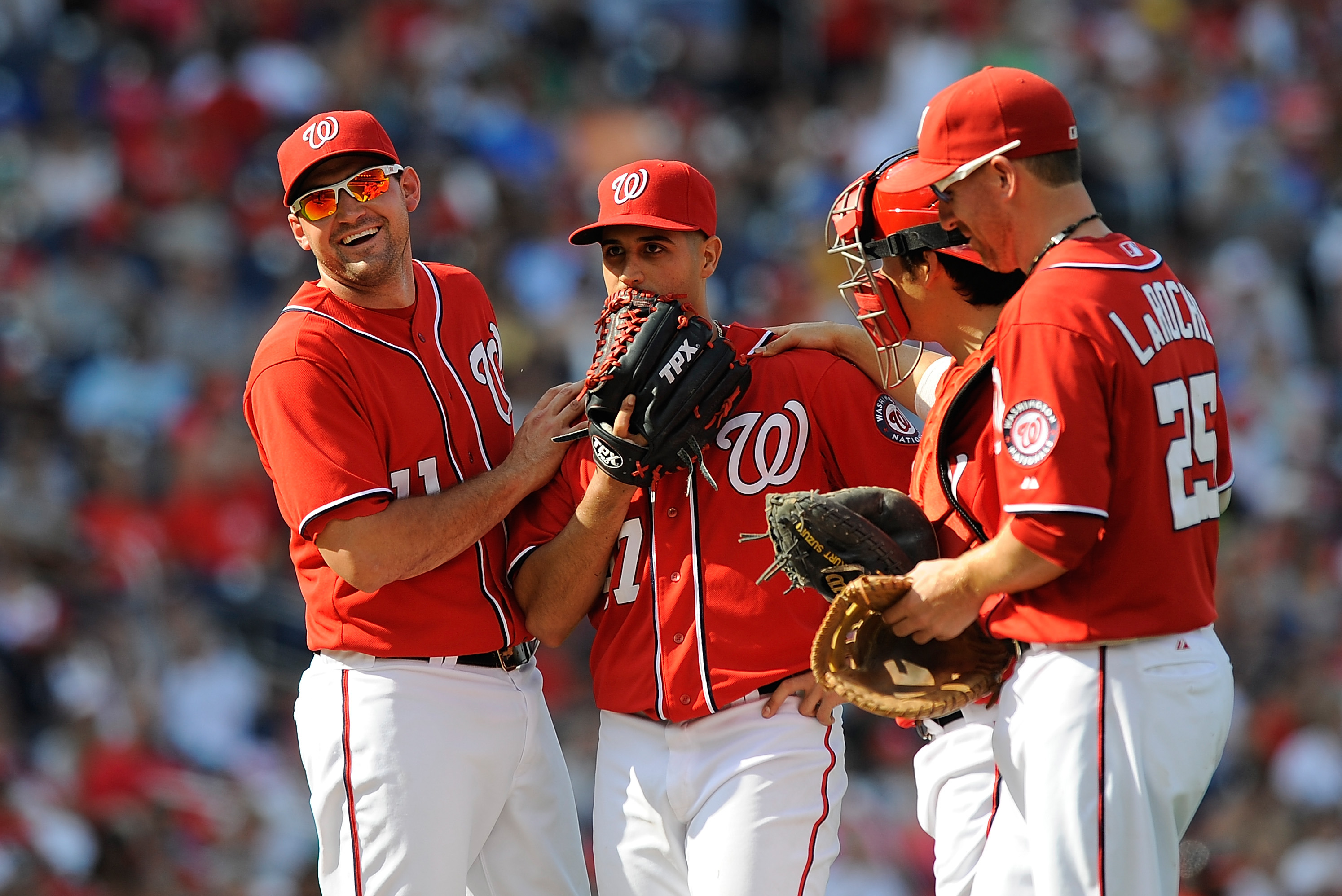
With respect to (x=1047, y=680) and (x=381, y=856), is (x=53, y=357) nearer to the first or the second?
(x=381, y=856)

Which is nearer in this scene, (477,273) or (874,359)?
(874,359)

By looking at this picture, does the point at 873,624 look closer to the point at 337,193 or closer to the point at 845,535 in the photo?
the point at 845,535

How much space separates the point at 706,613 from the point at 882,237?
96 centimetres

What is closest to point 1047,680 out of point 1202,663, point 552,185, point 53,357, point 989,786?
point 1202,663

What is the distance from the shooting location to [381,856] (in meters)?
3.56

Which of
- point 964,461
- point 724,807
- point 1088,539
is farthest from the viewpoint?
point 724,807

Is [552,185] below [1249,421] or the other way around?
the other way around

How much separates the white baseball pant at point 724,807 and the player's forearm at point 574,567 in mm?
318

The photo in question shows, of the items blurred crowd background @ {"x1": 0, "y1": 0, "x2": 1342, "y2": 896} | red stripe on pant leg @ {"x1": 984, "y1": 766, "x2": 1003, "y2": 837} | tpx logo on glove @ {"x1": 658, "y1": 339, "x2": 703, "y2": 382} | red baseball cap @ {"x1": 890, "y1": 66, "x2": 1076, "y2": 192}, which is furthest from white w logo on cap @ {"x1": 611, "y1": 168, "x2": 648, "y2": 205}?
blurred crowd background @ {"x1": 0, "y1": 0, "x2": 1342, "y2": 896}

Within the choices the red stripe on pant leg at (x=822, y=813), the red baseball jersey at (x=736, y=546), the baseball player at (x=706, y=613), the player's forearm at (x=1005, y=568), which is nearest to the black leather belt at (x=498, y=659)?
the baseball player at (x=706, y=613)

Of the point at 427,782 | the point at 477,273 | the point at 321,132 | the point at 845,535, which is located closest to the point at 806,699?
the point at 845,535

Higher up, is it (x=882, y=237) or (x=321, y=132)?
(x=321, y=132)

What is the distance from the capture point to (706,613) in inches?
136

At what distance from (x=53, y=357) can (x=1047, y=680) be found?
7.35m
